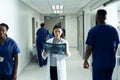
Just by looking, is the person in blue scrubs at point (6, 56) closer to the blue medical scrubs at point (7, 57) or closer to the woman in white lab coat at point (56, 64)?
the blue medical scrubs at point (7, 57)

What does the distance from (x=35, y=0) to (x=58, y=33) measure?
13.7 feet

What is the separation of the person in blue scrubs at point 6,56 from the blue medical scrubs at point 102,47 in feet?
3.50

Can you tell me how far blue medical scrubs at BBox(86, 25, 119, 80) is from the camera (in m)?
3.38

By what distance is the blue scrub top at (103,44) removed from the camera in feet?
11.1

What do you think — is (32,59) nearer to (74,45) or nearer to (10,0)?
(10,0)

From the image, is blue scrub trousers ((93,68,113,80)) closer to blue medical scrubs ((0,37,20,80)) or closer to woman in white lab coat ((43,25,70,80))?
woman in white lab coat ((43,25,70,80))

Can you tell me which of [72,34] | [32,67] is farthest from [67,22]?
[32,67]

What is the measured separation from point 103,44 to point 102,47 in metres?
0.04

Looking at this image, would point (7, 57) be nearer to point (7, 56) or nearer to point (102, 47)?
point (7, 56)

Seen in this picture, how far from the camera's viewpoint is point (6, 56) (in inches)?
128

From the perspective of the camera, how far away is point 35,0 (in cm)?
811

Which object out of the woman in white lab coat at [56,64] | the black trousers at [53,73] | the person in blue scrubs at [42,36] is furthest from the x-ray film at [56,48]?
the person in blue scrubs at [42,36]

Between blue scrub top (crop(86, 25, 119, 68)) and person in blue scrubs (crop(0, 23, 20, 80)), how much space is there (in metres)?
1.07

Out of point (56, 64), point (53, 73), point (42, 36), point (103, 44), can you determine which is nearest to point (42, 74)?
point (42, 36)
